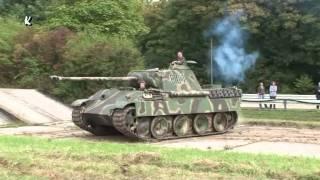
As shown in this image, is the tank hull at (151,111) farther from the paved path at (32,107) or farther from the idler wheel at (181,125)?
the paved path at (32,107)

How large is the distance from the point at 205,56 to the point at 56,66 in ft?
61.6

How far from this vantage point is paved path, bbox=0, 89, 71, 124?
78.7 ft

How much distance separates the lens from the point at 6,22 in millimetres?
33625

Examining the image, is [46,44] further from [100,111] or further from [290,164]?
[290,164]

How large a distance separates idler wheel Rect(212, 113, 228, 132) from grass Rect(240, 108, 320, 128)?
87.4 inches

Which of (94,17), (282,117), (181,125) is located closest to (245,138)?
(181,125)

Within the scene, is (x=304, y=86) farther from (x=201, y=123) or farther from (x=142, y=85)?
(x=142, y=85)

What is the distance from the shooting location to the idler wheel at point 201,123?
2017cm

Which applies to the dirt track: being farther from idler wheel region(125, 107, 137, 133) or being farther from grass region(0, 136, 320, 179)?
grass region(0, 136, 320, 179)

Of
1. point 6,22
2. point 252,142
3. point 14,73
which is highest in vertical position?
point 6,22

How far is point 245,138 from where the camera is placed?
18609mm

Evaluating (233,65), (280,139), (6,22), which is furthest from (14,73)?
(280,139)

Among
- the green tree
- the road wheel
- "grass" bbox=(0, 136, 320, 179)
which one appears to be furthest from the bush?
"grass" bbox=(0, 136, 320, 179)

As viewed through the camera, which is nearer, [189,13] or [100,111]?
[100,111]
